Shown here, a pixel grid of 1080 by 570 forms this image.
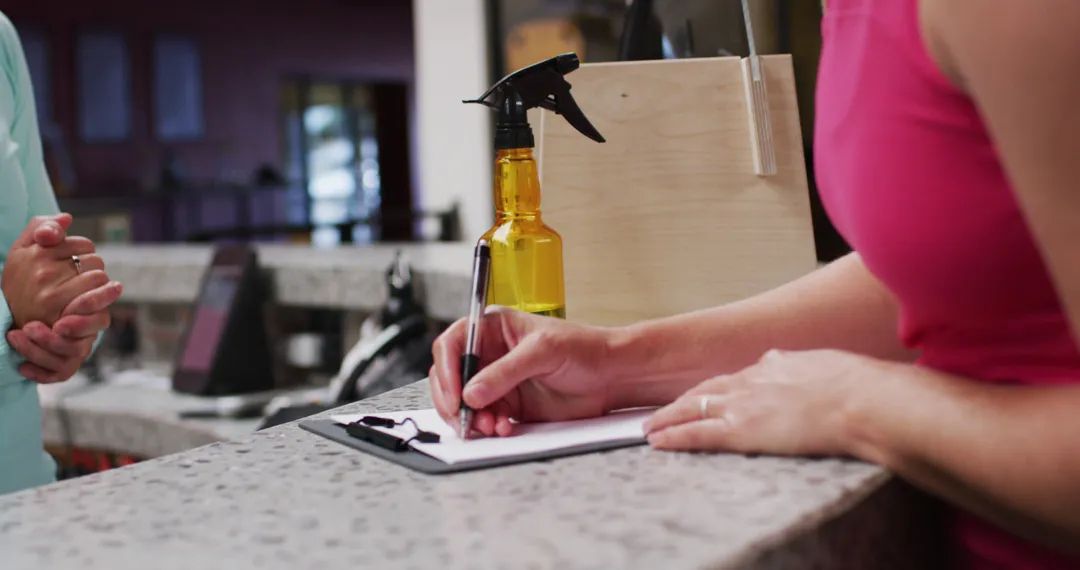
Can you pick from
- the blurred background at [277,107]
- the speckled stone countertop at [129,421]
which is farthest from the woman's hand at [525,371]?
the blurred background at [277,107]

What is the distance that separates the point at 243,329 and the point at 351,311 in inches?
8.7

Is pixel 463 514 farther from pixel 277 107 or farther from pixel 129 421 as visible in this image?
pixel 277 107

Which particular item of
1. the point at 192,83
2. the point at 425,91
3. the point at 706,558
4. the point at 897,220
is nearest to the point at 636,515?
the point at 706,558

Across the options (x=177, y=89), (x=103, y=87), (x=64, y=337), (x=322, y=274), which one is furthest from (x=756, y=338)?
(x=177, y=89)

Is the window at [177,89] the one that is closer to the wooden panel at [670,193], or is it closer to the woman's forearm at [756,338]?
the wooden panel at [670,193]

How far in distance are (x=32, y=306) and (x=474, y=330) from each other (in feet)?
2.45

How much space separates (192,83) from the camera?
10.2 meters

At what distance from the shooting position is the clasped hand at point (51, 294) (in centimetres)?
136

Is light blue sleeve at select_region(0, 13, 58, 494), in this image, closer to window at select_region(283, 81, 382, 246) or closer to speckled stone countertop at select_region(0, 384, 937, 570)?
speckled stone countertop at select_region(0, 384, 937, 570)

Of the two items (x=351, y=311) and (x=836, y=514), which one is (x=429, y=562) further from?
(x=351, y=311)

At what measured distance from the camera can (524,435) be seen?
0.85 m

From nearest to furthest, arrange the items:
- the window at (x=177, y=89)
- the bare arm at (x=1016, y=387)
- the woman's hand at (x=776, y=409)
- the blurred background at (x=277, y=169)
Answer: the bare arm at (x=1016, y=387), the woman's hand at (x=776, y=409), the blurred background at (x=277, y=169), the window at (x=177, y=89)

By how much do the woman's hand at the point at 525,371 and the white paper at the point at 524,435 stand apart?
0.01 meters

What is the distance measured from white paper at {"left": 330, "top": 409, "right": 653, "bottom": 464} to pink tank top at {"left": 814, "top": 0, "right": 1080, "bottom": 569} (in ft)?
0.75
